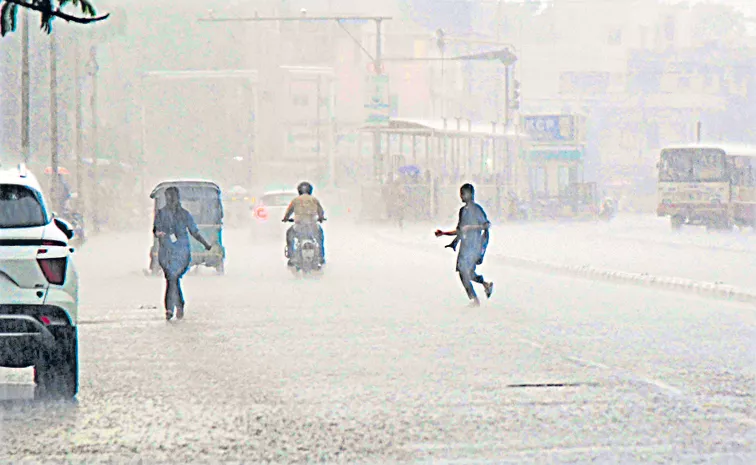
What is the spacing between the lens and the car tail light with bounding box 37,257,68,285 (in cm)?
1145

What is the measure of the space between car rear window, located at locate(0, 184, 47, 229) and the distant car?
2980cm

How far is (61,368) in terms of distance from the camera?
1151cm

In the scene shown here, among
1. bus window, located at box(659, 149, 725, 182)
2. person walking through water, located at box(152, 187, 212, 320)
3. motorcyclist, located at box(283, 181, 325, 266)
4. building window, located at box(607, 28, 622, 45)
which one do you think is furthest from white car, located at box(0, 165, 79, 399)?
building window, located at box(607, 28, 622, 45)

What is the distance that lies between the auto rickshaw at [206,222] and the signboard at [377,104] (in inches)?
1037

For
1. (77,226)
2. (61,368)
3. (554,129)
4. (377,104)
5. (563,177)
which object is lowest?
(61,368)

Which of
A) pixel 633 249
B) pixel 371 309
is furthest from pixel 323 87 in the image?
pixel 371 309

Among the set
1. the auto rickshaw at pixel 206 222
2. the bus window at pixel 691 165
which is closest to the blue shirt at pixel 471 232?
the auto rickshaw at pixel 206 222

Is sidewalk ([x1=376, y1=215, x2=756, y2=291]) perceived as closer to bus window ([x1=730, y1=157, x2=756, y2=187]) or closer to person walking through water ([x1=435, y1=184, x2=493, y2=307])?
bus window ([x1=730, y1=157, x2=756, y2=187])

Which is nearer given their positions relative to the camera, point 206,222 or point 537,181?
point 206,222

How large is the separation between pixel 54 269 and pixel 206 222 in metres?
17.7

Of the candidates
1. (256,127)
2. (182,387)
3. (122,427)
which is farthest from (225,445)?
(256,127)

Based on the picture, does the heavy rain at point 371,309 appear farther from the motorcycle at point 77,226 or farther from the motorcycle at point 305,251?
the motorcycle at point 77,226

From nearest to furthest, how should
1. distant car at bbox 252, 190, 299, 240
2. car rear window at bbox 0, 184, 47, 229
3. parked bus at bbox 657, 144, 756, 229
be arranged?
car rear window at bbox 0, 184, 47, 229 < distant car at bbox 252, 190, 299, 240 < parked bus at bbox 657, 144, 756, 229

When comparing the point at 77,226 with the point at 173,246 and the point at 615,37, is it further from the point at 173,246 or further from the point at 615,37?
the point at 615,37
